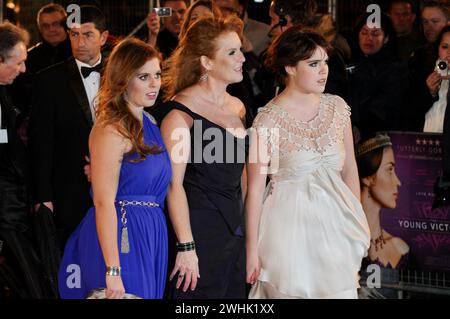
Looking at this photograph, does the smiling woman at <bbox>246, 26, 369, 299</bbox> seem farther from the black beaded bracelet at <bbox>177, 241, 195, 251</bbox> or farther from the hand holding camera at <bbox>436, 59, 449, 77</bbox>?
the hand holding camera at <bbox>436, 59, 449, 77</bbox>

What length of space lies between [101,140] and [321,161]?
50.6 inches

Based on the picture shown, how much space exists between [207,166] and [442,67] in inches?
93.3

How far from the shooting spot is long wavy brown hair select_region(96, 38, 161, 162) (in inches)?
218

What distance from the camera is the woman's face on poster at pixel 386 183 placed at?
762cm

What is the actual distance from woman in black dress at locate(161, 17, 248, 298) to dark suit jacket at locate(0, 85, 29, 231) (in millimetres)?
1186

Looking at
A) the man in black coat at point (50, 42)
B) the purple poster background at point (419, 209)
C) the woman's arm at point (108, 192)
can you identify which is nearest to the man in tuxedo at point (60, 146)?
the man in black coat at point (50, 42)

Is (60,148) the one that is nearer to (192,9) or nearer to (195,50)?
(195,50)

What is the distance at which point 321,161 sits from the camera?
6051 millimetres

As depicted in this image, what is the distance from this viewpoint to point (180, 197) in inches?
226

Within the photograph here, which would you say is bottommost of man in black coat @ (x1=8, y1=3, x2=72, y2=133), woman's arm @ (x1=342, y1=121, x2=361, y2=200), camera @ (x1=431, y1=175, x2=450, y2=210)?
camera @ (x1=431, y1=175, x2=450, y2=210)

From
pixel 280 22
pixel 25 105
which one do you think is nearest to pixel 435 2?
pixel 280 22

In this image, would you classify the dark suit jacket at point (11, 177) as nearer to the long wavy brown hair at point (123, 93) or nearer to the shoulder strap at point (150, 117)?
the long wavy brown hair at point (123, 93)

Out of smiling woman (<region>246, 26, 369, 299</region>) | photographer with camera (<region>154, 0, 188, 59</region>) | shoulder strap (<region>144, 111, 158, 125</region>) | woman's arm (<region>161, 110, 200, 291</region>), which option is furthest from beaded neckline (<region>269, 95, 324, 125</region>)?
photographer with camera (<region>154, 0, 188, 59</region>)
